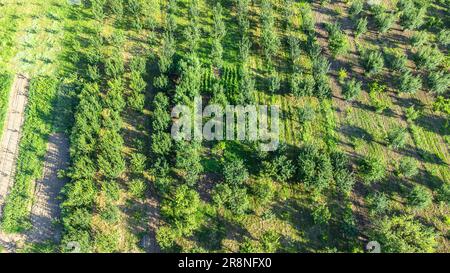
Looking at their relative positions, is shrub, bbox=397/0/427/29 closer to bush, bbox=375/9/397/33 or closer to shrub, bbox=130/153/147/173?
bush, bbox=375/9/397/33

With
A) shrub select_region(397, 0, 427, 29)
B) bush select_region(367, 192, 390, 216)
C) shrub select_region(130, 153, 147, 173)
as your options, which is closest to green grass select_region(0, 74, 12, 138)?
shrub select_region(130, 153, 147, 173)

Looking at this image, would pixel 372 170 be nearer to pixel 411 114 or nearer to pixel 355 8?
pixel 411 114

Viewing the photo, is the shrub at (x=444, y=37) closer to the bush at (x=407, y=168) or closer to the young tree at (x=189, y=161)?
the bush at (x=407, y=168)

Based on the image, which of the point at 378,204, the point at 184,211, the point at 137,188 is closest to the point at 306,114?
the point at 378,204

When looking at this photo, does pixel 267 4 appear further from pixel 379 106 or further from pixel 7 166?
pixel 7 166

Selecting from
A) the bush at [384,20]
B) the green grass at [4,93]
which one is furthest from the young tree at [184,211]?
the bush at [384,20]

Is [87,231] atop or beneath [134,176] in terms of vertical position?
beneath
